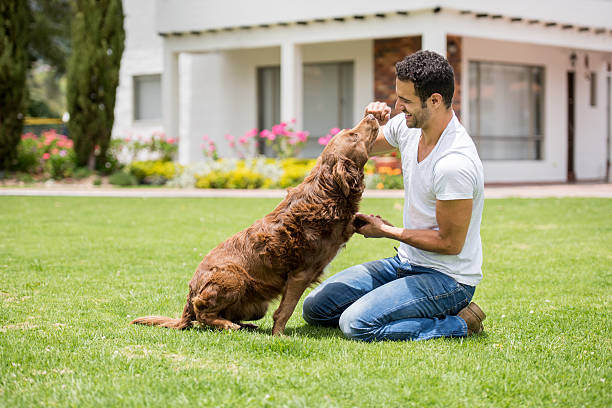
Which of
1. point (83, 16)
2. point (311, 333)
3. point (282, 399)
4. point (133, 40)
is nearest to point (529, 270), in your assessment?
point (311, 333)

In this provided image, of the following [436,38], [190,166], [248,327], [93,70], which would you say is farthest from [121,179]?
[248,327]

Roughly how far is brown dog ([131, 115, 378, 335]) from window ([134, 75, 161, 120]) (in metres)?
18.6

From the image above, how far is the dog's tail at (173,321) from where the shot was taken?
15.2 ft

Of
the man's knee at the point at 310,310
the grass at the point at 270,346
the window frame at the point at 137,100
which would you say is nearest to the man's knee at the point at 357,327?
the grass at the point at 270,346

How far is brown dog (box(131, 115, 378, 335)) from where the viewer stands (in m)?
4.37

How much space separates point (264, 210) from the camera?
37.9ft

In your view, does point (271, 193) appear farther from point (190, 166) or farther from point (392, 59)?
point (392, 59)

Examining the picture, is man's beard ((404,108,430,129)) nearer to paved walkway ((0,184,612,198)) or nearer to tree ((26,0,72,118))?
paved walkway ((0,184,612,198))

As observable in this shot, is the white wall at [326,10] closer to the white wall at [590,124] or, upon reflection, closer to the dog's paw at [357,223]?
the white wall at [590,124]

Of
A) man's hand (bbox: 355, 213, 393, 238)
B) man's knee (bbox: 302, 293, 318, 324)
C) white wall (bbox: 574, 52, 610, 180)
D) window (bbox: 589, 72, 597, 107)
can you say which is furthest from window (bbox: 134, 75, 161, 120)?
man's hand (bbox: 355, 213, 393, 238)

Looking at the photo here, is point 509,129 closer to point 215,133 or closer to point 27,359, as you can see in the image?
point 215,133

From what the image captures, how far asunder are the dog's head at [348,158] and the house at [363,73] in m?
12.5

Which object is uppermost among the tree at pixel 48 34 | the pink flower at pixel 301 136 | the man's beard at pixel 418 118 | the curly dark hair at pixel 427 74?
the tree at pixel 48 34

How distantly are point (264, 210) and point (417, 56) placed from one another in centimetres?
745
